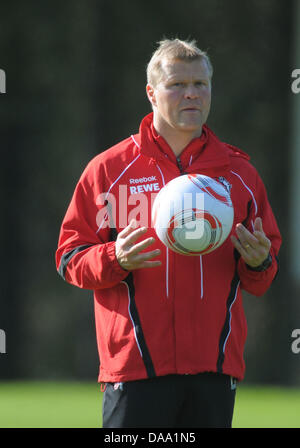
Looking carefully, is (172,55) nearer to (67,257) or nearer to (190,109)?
(190,109)

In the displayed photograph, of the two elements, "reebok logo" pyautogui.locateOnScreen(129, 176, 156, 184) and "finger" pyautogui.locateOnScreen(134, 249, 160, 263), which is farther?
"reebok logo" pyautogui.locateOnScreen(129, 176, 156, 184)

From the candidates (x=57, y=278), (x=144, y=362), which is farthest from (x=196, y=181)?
(x=57, y=278)

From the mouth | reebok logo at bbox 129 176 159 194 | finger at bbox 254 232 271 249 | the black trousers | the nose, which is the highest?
the nose

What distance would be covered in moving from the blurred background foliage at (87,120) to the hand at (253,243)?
6743 mm

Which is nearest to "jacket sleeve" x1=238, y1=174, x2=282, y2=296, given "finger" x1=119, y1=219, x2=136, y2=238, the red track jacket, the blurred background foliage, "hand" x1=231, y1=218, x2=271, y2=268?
the red track jacket

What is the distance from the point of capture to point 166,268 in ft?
11.8

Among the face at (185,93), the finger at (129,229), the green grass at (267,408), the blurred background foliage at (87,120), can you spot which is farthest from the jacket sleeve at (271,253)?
the blurred background foliage at (87,120)

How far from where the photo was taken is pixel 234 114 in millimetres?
10766

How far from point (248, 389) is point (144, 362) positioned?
6.07m

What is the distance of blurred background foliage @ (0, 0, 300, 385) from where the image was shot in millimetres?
10617

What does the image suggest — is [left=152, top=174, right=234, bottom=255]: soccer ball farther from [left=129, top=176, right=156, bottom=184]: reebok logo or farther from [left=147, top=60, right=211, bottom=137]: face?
[left=147, top=60, right=211, bottom=137]: face

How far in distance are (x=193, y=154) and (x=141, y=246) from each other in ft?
1.92

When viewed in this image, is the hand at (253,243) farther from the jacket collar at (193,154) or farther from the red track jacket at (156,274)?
the jacket collar at (193,154)
